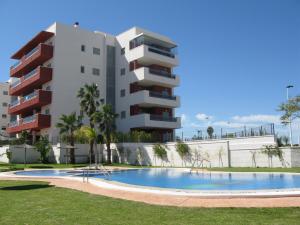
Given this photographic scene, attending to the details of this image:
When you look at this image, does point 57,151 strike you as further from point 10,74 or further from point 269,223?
point 269,223

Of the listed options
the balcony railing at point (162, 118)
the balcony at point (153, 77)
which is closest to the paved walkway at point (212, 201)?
the balcony railing at point (162, 118)

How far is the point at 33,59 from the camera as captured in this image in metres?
49.8

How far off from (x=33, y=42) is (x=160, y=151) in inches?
1087

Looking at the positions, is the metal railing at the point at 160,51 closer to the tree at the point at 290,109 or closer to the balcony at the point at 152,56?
the balcony at the point at 152,56

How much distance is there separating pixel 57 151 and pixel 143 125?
39.0 feet

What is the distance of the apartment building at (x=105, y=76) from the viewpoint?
46750 millimetres

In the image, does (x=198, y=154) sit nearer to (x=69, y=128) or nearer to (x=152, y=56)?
(x=69, y=128)

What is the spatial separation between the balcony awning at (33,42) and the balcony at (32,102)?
8.14 metres

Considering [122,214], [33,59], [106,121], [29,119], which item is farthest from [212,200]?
[33,59]

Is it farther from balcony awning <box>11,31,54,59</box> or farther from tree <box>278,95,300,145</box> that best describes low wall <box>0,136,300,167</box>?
balcony awning <box>11,31,54,59</box>

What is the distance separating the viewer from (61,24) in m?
48.1

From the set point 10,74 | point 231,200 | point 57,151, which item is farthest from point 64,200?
point 10,74

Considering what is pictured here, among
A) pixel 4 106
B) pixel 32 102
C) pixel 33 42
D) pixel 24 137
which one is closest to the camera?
pixel 24 137

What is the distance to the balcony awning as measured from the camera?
1884 inches
